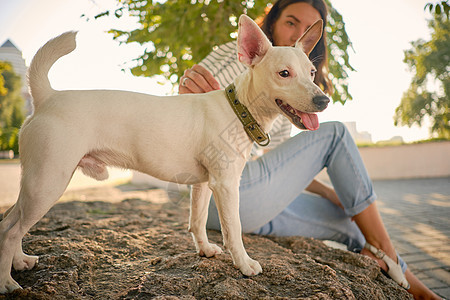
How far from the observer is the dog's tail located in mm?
1525

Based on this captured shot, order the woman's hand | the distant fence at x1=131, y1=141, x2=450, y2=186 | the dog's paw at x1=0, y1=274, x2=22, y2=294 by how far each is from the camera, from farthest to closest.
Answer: the distant fence at x1=131, y1=141, x2=450, y2=186
the woman's hand
the dog's paw at x1=0, y1=274, x2=22, y2=294

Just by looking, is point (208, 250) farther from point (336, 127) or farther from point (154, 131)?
point (336, 127)

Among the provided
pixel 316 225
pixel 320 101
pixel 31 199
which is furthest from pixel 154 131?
pixel 316 225

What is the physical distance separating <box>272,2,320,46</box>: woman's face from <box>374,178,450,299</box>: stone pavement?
2.35 meters

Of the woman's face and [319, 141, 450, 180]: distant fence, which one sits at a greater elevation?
the woman's face

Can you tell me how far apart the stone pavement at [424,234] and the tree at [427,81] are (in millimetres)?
14733

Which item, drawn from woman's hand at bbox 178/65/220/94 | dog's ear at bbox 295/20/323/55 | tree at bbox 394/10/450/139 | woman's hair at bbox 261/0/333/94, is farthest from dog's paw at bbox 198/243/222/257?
tree at bbox 394/10/450/139

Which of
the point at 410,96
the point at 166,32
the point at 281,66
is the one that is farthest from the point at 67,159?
the point at 410,96

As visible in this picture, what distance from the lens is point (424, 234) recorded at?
12.8ft

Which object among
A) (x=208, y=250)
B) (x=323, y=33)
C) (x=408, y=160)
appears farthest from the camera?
(x=408, y=160)

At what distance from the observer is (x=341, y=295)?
60.1 inches

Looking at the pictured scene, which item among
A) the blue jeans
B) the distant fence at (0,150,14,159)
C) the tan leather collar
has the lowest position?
the distant fence at (0,150,14,159)

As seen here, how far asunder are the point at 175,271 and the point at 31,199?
2.74 ft

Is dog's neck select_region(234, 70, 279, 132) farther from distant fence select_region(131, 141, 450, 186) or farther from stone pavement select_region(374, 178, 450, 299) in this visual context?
distant fence select_region(131, 141, 450, 186)
